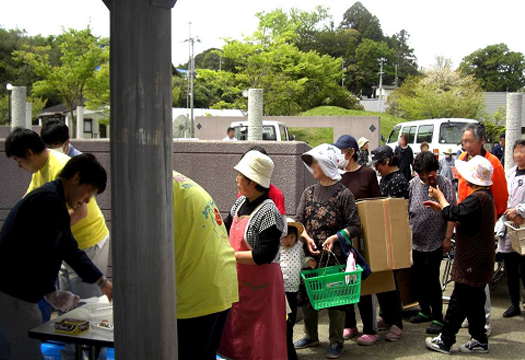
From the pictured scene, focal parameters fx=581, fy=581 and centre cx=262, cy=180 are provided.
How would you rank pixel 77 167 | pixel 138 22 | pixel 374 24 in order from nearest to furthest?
pixel 138 22 → pixel 77 167 → pixel 374 24

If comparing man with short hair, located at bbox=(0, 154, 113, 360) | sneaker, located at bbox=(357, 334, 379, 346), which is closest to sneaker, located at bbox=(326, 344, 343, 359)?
sneaker, located at bbox=(357, 334, 379, 346)

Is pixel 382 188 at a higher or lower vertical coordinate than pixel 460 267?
higher

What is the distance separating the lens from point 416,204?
19.6ft

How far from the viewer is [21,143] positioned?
14.2 ft

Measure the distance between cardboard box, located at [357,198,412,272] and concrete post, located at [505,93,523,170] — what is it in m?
4.75

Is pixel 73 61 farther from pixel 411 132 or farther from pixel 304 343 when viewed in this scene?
pixel 304 343

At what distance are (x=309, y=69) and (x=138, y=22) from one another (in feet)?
147

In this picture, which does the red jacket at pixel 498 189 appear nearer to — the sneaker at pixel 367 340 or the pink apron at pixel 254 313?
the sneaker at pixel 367 340

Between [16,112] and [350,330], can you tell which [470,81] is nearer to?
[16,112]

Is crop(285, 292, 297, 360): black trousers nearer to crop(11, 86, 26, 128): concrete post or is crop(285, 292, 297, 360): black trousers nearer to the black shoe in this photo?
the black shoe

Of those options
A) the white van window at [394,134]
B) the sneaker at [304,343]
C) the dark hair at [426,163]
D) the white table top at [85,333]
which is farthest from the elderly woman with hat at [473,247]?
the white van window at [394,134]

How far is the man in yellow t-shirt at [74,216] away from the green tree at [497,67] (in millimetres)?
84939

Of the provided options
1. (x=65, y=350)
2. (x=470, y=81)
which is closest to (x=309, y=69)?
(x=470, y=81)

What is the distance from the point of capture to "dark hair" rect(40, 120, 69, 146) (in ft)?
17.7
